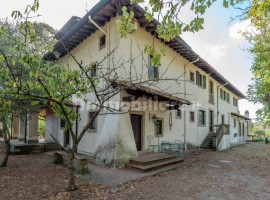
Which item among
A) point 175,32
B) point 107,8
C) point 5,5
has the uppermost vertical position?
point 107,8

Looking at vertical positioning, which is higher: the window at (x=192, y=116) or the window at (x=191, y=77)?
the window at (x=191, y=77)

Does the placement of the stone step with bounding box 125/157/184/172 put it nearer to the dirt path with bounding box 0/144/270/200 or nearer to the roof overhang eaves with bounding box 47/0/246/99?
the dirt path with bounding box 0/144/270/200

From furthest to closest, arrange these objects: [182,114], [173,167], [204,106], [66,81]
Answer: [204,106] → [182,114] → [173,167] → [66,81]

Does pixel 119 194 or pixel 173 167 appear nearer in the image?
Result: pixel 119 194

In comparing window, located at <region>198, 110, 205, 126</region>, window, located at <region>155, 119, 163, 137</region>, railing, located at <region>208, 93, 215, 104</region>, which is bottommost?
window, located at <region>155, 119, 163, 137</region>

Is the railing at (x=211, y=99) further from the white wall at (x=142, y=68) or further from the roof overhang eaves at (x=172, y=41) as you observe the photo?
the roof overhang eaves at (x=172, y=41)

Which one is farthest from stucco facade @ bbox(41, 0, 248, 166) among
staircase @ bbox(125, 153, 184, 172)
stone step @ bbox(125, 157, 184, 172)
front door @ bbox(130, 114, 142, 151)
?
stone step @ bbox(125, 157, 184, 172)

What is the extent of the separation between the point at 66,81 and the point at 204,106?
14.9m

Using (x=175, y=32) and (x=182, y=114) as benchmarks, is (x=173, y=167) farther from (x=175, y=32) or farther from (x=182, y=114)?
(x=175, y=32)

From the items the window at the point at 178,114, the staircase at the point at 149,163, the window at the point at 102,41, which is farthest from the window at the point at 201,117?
the window at the point at 102,41

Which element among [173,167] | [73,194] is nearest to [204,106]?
[173,167]

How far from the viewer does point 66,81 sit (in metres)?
5.61

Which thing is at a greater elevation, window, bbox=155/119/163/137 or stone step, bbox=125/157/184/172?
window, bbox=155/119/163/137

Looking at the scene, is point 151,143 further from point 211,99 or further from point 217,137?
point 211,99
